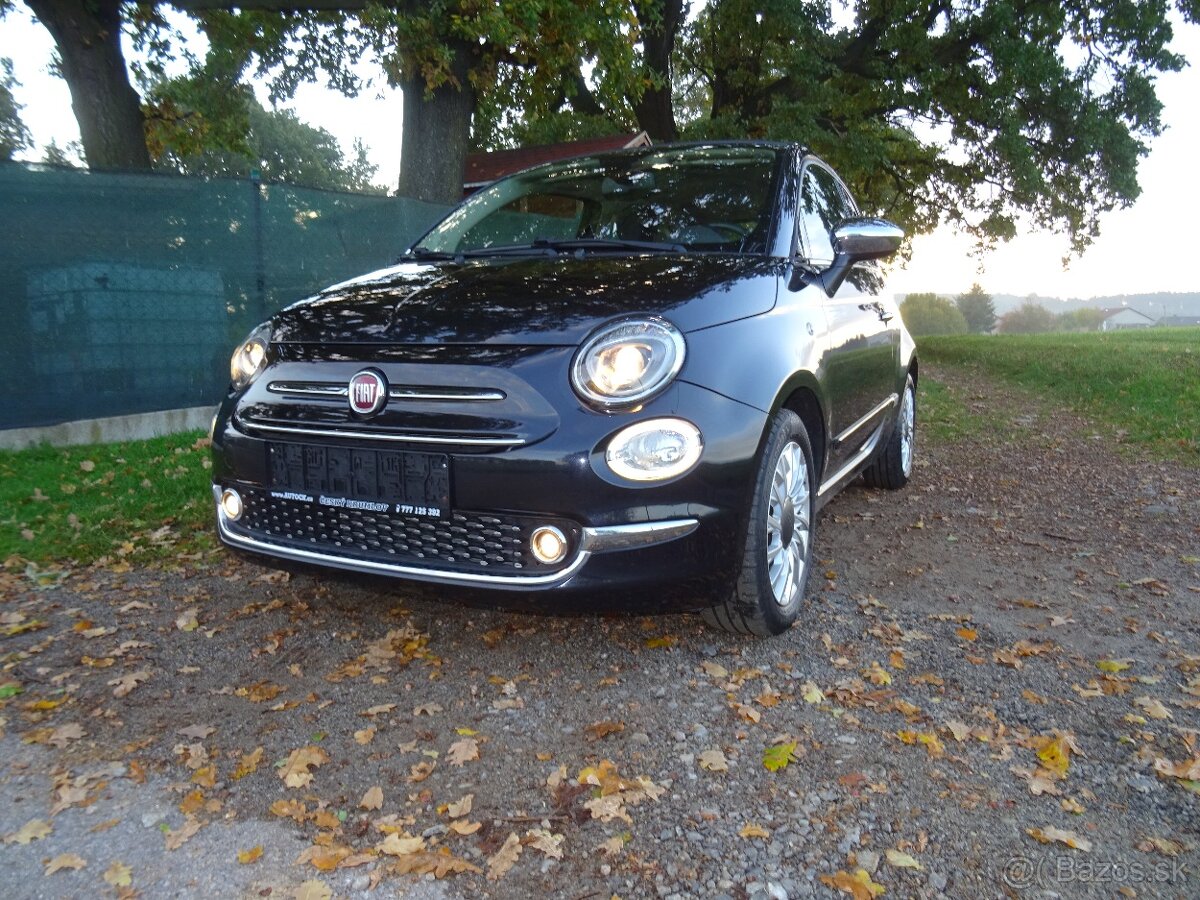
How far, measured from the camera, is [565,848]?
2.26m

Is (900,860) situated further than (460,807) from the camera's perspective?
No

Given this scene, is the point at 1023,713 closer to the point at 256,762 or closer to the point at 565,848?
the point at 565,848

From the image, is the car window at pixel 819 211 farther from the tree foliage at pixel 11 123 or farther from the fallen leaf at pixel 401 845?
the tree foliage at pixel 11 123

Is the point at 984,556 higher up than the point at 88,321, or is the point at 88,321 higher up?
the point at 88,321

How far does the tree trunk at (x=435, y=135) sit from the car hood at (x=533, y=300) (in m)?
8.65

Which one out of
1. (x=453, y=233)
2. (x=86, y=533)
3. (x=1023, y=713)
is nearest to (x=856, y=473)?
(x=1023, y=713)

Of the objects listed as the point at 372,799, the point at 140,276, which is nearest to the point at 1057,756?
the point at 372,799

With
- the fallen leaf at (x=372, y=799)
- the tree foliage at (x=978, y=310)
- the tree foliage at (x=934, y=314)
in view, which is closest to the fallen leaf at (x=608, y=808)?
the fallen leaf at (x=372, y=799)

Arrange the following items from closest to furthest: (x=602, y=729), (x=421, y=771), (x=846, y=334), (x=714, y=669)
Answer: (x=421, y=771), (x=602, y=729), (x=714, y=669), (x=846, y=334)

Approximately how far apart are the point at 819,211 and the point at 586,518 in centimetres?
232

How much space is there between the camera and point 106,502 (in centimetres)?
548

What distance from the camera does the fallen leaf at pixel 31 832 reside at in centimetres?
229

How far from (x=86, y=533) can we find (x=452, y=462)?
2.95 m

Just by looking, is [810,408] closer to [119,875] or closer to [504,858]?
[504,858]
